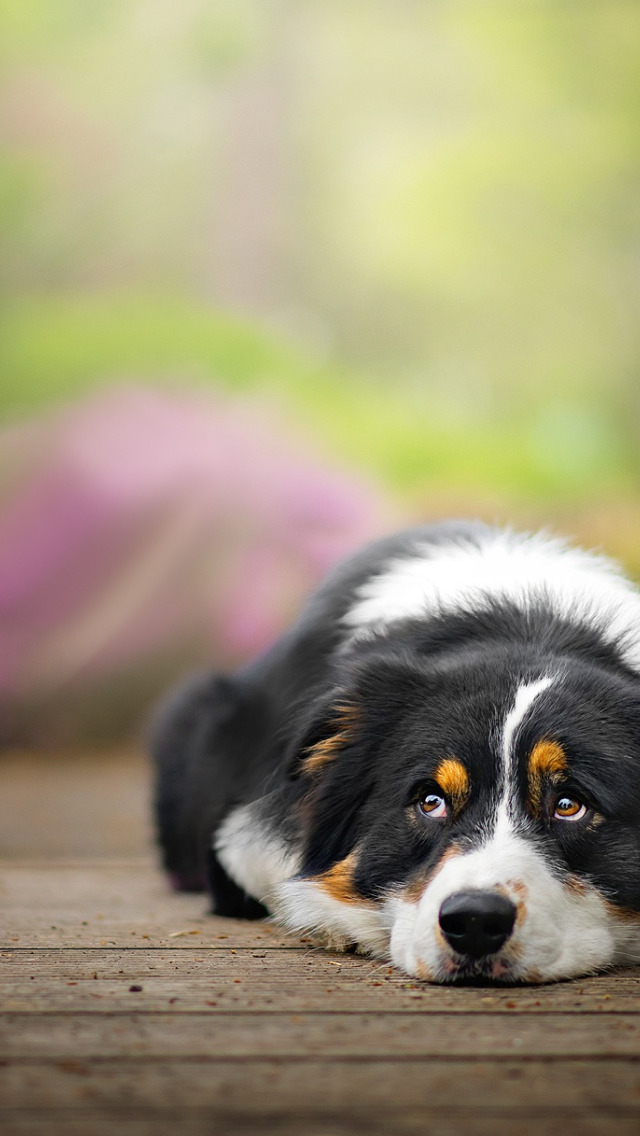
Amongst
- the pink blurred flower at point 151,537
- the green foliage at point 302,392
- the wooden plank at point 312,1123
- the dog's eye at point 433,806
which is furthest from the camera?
the green foliage at point 302,392

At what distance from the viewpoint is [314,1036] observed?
6.17 ft

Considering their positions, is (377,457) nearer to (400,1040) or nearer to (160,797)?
(160,797)

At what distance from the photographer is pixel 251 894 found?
11.1 feet

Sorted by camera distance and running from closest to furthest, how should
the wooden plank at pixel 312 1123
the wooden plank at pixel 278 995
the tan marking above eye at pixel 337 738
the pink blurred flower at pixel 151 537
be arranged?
the wooden plank at pixel 312 1123
the wooden plank at pixel 278 995
the tan marking above eye at pixel 337 738
the pink blurred flower at pixel 151 537

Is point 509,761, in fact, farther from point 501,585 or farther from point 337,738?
point 501,585

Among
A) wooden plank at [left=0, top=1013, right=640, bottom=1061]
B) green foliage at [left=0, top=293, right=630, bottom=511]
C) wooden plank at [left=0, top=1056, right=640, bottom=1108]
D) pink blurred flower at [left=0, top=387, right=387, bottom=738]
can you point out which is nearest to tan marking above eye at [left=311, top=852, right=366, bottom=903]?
wooden plank at [left=0, top=1013, right=640, bottom=1061]

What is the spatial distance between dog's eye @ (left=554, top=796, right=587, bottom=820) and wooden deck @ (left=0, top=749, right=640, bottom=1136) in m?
0.32

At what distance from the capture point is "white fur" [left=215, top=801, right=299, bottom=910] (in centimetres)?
322

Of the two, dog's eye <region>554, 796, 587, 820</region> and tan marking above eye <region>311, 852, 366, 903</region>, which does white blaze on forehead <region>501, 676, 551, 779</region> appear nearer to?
dog's eye <region>554, 796, 587, 820</region>

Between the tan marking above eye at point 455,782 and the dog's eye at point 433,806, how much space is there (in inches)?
1.3

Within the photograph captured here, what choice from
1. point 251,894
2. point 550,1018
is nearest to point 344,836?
point 251,894

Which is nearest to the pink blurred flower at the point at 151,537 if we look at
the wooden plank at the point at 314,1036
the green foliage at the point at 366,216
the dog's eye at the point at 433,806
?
the green foliage at the point at 366,216

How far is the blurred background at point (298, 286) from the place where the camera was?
10125mm

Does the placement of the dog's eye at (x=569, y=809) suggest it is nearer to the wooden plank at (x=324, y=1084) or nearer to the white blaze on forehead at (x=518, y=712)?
the white blaze on forehead at (x=518, y=712)
